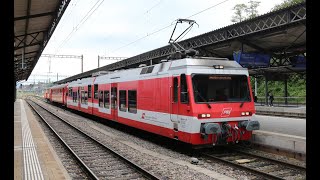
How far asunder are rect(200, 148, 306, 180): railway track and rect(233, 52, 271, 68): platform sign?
6281mm

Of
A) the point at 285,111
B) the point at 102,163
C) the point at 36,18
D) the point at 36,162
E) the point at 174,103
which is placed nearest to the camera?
the point at 36,162

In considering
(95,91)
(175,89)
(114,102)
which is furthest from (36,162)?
(95,91)

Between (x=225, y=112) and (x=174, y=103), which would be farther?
(x=174, y=103)

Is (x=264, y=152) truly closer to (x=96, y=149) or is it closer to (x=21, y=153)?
(x=96, y=149)

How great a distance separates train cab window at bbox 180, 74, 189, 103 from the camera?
9.72 m

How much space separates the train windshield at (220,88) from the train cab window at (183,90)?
25 cm

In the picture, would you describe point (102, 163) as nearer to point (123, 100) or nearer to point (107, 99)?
point (123, 100)

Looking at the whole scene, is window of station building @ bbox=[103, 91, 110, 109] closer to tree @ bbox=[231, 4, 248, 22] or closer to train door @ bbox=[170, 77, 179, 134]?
train door @ bbox=[170, 77, 179, 134]

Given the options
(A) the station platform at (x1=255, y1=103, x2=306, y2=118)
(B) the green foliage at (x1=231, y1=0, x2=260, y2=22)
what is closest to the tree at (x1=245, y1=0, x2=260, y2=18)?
(B) the green foliage at (x1=231, y1=0, x2=260, y2=22)

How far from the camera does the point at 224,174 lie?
26.4 ft

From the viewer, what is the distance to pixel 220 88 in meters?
10.1

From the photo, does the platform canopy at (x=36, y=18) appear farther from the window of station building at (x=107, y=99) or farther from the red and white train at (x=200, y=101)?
the red and white train at (x=200, y=101)

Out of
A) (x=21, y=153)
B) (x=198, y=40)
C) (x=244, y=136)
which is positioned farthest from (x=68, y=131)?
(x=244, y=136)

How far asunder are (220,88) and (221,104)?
54 cm
